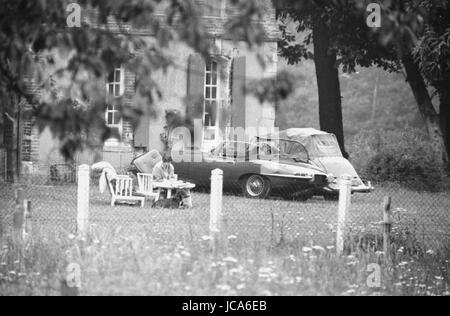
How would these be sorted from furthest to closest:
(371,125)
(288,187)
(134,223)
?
(371,125)
(288,187)
(134,223)

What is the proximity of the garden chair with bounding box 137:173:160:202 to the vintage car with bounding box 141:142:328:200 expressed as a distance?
7.69 ft

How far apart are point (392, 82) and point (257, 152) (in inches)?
1395

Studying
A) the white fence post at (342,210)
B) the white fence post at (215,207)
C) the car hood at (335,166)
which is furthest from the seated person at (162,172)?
the white fence post at (342,210)

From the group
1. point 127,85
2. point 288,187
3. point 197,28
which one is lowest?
point 288,187

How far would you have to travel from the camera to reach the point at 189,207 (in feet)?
57.8

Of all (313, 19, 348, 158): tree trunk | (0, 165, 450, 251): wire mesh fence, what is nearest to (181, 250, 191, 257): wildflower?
(0, 165, 450, 251): wire mesh fence

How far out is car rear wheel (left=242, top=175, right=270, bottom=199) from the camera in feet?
65.5

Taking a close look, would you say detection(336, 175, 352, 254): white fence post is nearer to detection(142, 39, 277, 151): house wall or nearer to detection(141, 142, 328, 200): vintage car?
detection(141, 142, 328, 200): vintage car

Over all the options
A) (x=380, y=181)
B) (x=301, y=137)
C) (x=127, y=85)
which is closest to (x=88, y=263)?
(x=301, y=137)

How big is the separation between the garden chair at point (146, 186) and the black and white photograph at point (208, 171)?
44mm

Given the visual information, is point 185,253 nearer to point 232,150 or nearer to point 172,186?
point 172,186

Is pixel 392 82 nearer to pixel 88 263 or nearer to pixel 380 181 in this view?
pixel 380 181

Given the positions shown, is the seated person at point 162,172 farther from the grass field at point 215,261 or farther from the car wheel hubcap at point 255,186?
the grass field at point 215,261
